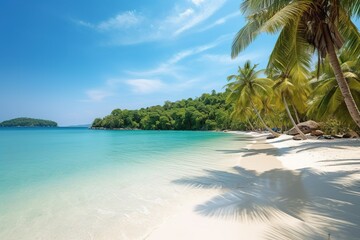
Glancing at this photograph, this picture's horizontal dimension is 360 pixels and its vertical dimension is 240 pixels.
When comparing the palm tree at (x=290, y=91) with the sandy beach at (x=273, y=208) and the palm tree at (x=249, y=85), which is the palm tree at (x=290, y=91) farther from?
the sandy beach at (x=273, y=208)

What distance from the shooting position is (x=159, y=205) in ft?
16.0

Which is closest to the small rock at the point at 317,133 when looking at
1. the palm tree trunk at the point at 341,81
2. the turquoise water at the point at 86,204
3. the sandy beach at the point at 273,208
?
the sandy beach at the point at 273,208

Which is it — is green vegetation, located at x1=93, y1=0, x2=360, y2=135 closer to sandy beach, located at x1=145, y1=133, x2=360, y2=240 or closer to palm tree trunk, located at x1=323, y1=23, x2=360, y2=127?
palm tree trunk, located at x1=323, y1=23, x2=360, y2=127

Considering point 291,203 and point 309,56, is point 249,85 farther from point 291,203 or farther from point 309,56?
point 291,203

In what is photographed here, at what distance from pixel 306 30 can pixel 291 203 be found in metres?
5.57

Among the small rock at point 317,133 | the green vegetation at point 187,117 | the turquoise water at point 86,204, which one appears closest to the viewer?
the turquoise water at point 86,204

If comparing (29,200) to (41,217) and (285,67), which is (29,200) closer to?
(41,217)

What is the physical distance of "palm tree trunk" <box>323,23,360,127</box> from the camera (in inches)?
226

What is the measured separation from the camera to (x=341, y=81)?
19.2 ft

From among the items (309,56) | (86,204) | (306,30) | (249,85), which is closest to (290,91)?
(249,85)

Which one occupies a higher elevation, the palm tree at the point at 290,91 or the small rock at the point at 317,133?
the palm tree at the point at 290,91

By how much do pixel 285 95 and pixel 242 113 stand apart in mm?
17145

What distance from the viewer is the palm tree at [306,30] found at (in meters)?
5.77

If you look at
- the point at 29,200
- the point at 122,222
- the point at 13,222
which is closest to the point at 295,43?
the point at 122,222
